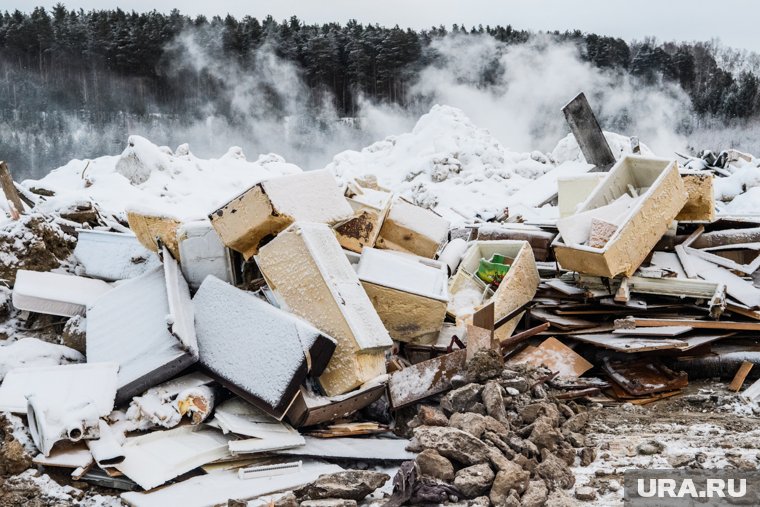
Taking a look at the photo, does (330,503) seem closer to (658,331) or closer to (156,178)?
(658,331)

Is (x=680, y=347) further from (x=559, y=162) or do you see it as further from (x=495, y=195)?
(x=559, y=162)

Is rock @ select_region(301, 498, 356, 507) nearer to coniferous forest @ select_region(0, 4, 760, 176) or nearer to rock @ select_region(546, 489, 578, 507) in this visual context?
rock @ select_region(546, 489, 578, 507)

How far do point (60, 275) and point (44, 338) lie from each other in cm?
54

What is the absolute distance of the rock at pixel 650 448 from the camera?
356cm

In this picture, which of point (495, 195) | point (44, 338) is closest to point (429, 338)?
point (44, 338)

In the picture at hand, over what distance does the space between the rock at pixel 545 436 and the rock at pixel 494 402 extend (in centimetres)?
19

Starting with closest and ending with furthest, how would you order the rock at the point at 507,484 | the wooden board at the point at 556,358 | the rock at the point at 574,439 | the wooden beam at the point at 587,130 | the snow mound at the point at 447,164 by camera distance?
the rock at the point at 507,484 < the rock at the point at 574,439 < the wooden board at the point at 556,358 < the wooden beam at the point at 587,130 < the snow mound at the point at 447,164

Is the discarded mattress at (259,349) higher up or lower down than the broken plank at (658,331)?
higher up

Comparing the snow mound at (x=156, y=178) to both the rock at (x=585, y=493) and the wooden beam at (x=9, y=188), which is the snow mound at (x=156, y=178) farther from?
the rock at (x=585, y=493)

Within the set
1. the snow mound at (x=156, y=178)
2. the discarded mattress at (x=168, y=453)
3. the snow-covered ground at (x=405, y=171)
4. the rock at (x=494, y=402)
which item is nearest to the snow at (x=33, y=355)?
the discarded mattress at (x=168, y=453)

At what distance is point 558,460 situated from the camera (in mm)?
3348

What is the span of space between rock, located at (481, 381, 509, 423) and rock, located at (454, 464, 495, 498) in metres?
0.60

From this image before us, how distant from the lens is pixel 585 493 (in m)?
3.09

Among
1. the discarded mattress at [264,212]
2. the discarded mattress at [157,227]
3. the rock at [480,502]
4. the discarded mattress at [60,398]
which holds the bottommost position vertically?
the rock at [480,502]
